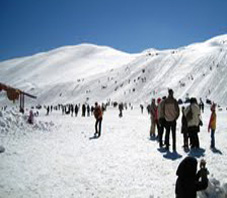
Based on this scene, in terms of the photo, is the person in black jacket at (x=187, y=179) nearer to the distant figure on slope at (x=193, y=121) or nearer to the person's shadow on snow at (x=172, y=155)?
the person's shadow on snow at (x=172, y=155)

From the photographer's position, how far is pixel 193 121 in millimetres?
9555

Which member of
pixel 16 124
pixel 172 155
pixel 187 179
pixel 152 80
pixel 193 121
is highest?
pixel 152 80

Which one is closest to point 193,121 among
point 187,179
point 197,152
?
point 197,152

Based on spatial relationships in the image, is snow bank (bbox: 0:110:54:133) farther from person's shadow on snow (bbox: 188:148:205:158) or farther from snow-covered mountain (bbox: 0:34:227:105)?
snow-covered mountain (bbox: 0:34:227:105)

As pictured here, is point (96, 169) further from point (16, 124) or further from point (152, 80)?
point (152, 80)

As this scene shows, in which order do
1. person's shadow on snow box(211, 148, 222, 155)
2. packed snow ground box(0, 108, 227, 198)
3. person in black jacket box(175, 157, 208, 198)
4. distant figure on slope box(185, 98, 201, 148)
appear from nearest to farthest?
person in black jacket box(175, 157, 208, 198), packed snow ground box(0, 108, 227, 198), person's shadow on snow box(211, 148, 222, 155), distant figure on slope box(185, 98, 201, 148)

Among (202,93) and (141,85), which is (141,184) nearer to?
(202,93)

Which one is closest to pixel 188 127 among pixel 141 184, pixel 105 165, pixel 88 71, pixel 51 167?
pixel 105 165

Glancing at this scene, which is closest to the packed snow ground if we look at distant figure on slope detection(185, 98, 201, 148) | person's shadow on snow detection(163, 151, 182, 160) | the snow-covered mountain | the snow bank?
person's shadow on snow detection(163, 151, 182, 160)

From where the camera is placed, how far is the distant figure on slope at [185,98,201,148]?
9.48 metres

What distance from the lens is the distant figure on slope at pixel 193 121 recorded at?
31.1 ft

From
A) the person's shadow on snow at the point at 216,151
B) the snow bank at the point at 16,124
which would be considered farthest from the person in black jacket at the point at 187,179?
the snow bank at the point at 16,124

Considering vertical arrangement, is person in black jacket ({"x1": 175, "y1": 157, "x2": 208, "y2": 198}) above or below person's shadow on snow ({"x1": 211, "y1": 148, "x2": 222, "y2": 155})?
above

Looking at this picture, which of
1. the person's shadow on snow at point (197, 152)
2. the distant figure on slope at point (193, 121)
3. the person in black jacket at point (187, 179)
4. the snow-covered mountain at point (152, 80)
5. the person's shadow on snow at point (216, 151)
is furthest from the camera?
the snow-covered mountain at point (152, 80)
